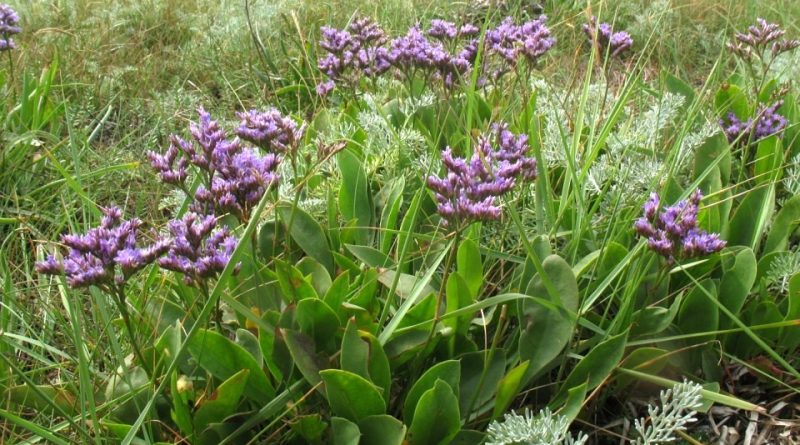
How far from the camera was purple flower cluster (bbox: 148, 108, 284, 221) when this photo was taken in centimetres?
182

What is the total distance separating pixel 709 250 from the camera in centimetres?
182

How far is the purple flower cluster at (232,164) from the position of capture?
182 centimetres

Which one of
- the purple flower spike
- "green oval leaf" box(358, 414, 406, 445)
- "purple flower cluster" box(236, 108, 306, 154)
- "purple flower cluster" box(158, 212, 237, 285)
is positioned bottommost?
"green oval leaf" box(358, 414, 406, 445)

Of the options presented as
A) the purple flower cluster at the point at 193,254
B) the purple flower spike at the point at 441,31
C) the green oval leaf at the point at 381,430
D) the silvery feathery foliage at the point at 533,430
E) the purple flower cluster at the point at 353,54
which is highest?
the purple flower cluster at the point at 193,254

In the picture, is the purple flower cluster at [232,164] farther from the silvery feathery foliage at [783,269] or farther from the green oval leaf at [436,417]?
the silvery feathery foliage at [783,269]

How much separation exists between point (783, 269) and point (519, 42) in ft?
3.85

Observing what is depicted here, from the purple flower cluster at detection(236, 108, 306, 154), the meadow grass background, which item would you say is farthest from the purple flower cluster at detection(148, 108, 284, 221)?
the meadow grass background

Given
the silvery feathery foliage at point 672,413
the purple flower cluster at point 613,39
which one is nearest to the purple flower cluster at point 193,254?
the silvery feathery foliage at point 672,413

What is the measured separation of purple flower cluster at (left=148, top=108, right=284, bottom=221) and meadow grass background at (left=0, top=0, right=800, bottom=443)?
1.23 ft

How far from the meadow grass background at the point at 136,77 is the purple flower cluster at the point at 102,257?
6.6 inches

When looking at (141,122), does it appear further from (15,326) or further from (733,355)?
(733,355)

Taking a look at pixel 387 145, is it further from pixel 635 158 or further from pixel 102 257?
pixel 102 257

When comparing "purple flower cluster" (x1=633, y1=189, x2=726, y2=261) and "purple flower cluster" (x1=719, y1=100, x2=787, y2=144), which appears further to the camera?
"purple flower cluster" (x1=719, y1=100, x2=787, y2=144)

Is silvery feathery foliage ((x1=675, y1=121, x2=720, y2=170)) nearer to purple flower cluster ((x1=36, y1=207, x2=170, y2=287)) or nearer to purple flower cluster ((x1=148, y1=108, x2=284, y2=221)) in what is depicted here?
purple flower cluster ((x1=148, y1=108, x2=284, y2=221))
